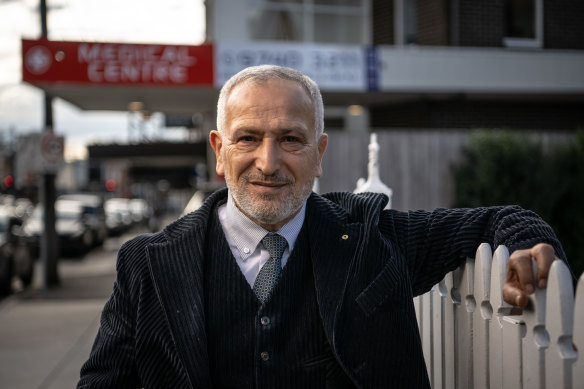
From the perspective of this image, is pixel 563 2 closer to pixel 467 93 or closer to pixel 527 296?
pixel 467 93

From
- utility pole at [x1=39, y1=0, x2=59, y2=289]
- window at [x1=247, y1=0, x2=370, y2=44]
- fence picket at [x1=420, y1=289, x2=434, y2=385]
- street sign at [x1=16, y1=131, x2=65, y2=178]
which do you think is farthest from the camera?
window at [x1=247, y1=0, x2=370, y2=44]

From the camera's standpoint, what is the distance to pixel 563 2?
46.0ft

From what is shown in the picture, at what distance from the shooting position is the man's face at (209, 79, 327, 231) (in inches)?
86.4

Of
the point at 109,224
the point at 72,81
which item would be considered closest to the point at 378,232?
the point at 72,81

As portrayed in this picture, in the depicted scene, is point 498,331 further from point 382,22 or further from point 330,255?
point 382,22

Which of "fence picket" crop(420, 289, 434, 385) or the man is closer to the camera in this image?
the man

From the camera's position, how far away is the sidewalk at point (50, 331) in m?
6.70

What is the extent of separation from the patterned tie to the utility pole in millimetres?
10505

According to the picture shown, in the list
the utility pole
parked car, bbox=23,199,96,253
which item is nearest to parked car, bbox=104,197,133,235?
parked car, bbox=23,199,96,253

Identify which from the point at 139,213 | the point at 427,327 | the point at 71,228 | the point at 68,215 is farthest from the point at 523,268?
the point at 139,213

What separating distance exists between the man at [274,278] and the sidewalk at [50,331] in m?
4.67

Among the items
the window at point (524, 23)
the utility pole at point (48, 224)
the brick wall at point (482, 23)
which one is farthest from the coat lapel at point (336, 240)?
the window at point (524, 23)

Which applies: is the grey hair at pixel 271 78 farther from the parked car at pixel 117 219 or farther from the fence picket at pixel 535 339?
the parked car at pixel 117 219

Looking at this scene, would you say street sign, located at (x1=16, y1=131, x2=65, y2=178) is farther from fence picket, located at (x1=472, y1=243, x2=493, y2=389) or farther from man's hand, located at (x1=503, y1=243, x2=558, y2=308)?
man's hand, located at (x1=503, y1=243, x2=558, y2=308)
